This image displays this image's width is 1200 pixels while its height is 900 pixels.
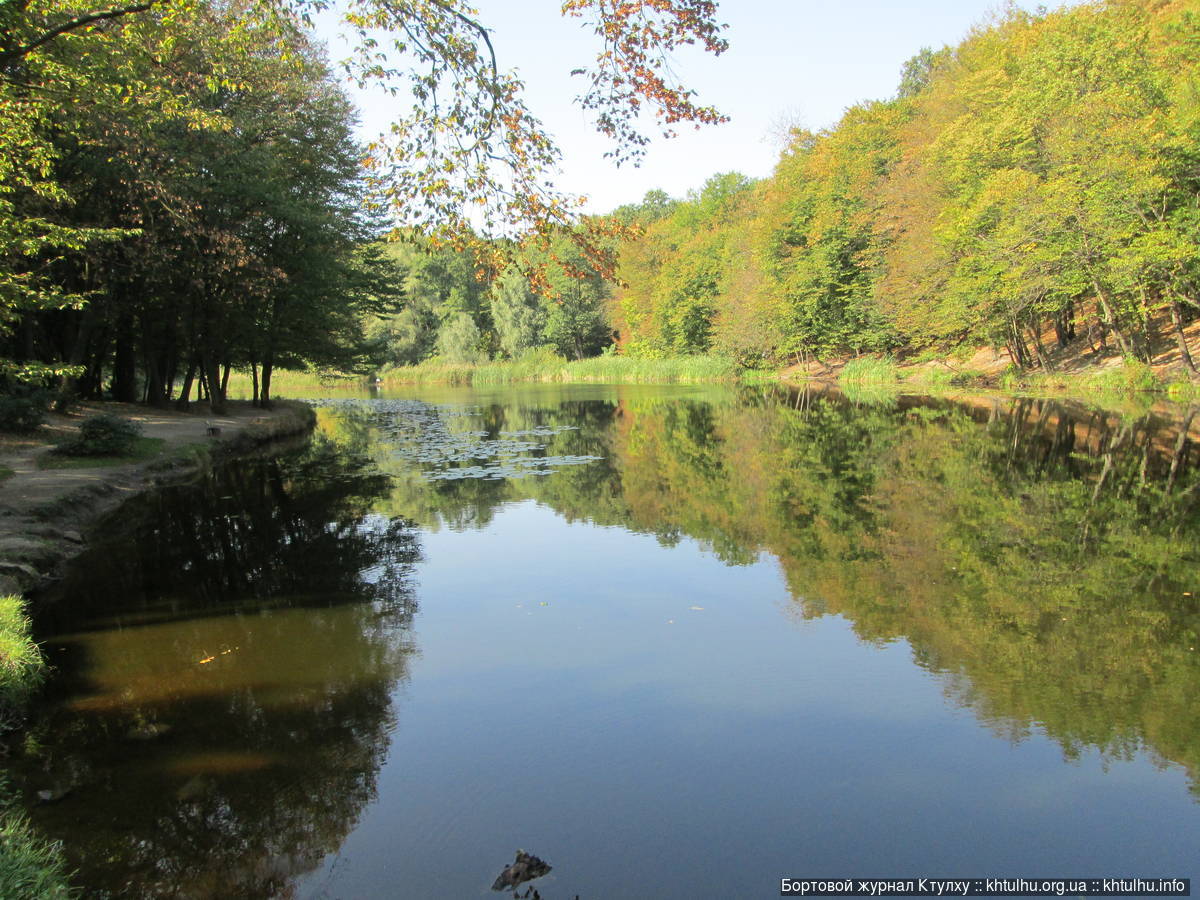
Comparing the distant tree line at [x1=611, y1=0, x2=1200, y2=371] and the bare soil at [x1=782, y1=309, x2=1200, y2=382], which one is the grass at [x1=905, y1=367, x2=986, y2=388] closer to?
the bare soil at [x1=782, y1=309, x2=1200, y2=382]

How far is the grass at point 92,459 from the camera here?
47.9ft

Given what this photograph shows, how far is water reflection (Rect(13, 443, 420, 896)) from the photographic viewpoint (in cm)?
433

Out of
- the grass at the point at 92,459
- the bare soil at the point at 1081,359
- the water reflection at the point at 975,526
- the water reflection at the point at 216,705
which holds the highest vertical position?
the bare soil at the point at 1081,359

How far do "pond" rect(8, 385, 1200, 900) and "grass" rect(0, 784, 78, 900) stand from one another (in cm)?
19

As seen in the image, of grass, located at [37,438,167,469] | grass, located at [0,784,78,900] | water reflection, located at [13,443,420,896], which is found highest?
grass, located at [37,438,167,469]

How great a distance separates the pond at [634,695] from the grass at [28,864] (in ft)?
0.64

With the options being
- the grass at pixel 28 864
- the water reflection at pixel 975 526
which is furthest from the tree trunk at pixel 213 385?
the grass at pixel 28 864

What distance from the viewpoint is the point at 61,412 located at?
68.2ft

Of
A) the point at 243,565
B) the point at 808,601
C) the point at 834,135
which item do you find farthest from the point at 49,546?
the point at 834,135

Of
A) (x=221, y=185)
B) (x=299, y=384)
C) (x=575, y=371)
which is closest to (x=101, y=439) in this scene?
(x=221, y=185)

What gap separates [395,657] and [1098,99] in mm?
29234

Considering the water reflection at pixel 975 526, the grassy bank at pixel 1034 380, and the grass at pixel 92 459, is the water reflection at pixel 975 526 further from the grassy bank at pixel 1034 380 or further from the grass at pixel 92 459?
the grassy bank at pixel 1034 380

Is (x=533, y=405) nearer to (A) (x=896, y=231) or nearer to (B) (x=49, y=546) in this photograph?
(A) (x=896, y=231)

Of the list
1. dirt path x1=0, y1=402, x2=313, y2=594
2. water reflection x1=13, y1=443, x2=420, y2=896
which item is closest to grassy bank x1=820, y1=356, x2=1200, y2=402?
water reflection x1=13, y1=443, x2=420, y2=896
